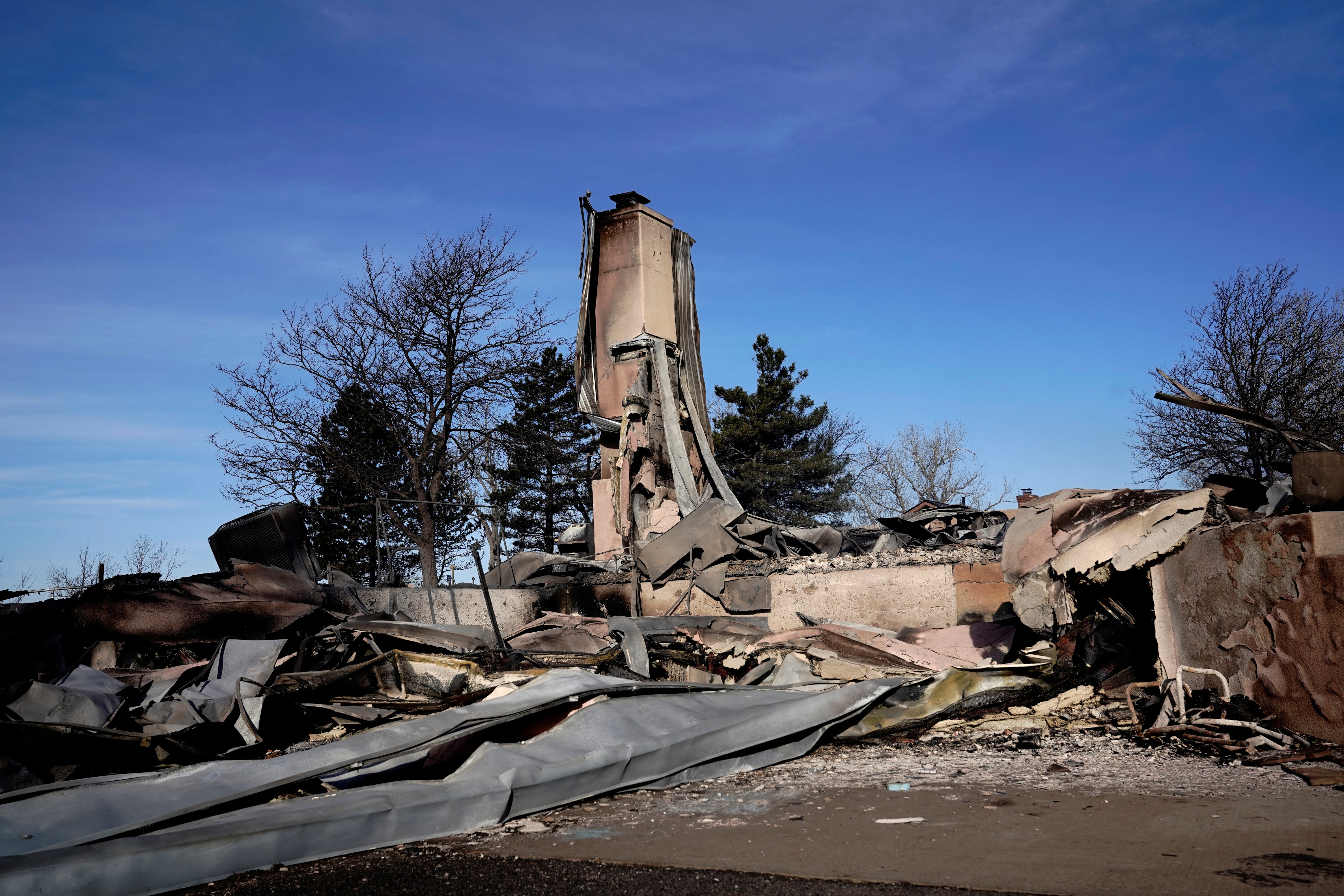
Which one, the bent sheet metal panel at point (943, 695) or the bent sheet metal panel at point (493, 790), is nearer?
the bent sheet metal panel at point (493, 790)

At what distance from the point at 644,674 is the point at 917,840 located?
4038 mm

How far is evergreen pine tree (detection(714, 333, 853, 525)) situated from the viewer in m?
28.3

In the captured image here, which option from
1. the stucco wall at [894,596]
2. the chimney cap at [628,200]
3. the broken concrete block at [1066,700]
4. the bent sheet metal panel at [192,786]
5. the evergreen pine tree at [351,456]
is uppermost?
the chimney cap at [628,200]

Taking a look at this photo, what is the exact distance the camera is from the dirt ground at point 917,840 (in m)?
2.76

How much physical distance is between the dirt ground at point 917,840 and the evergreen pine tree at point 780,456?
77.4 feet

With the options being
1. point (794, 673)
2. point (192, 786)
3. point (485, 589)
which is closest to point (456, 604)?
point (485, 589)

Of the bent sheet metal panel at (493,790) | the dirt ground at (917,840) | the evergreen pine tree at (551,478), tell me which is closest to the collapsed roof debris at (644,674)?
the bent sheet metal panel at (493,790)

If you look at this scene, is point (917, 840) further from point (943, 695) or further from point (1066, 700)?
point (1066, 700)

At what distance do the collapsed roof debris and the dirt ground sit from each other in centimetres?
23

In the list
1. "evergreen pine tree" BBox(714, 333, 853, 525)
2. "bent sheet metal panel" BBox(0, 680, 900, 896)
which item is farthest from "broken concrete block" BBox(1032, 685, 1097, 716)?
"evergreen pine tree" BBox(714, 333, 853, 525)

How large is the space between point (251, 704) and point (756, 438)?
79.4ft

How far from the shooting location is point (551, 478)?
25266 mm

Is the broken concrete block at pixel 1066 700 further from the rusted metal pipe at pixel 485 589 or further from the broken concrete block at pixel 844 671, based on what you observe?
the rusted metal pipe at pixel 485 589

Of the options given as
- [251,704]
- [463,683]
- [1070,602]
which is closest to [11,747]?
[251,704]
